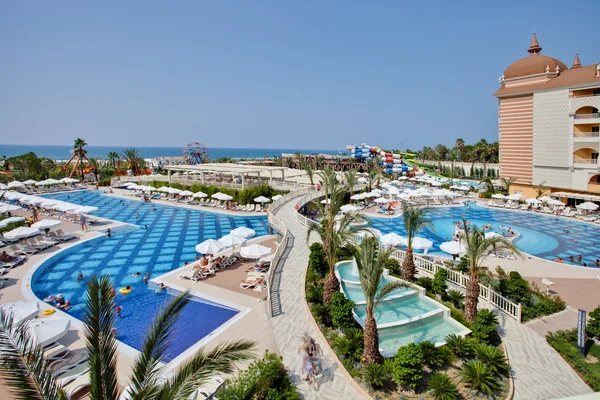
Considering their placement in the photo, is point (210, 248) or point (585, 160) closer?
point (210, 248)

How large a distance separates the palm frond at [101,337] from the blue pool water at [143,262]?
18.6 ft

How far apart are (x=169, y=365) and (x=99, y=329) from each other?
18.3 ft

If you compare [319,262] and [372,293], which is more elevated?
[372,293]

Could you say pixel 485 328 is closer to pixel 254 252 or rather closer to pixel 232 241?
pixel 254 252

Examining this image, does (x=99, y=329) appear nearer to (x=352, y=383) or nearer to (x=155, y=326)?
(x=155, y=326)

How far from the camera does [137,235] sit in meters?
27.3

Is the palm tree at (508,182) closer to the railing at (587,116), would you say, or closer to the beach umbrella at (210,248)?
the railing at (587,116)

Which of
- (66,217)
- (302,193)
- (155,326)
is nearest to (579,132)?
(302,193)

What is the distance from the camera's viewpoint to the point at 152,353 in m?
5.73

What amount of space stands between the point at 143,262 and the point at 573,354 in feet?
69.2

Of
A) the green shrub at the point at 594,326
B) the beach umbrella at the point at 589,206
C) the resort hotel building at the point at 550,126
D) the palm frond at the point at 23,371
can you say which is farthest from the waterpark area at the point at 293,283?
the palm frond at the point at 23,371

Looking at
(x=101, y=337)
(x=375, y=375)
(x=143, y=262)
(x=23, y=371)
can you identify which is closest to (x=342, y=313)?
(x=375, y=375)

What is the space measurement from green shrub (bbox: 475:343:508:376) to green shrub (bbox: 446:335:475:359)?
15.7 inches

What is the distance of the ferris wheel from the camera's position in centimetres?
6756
